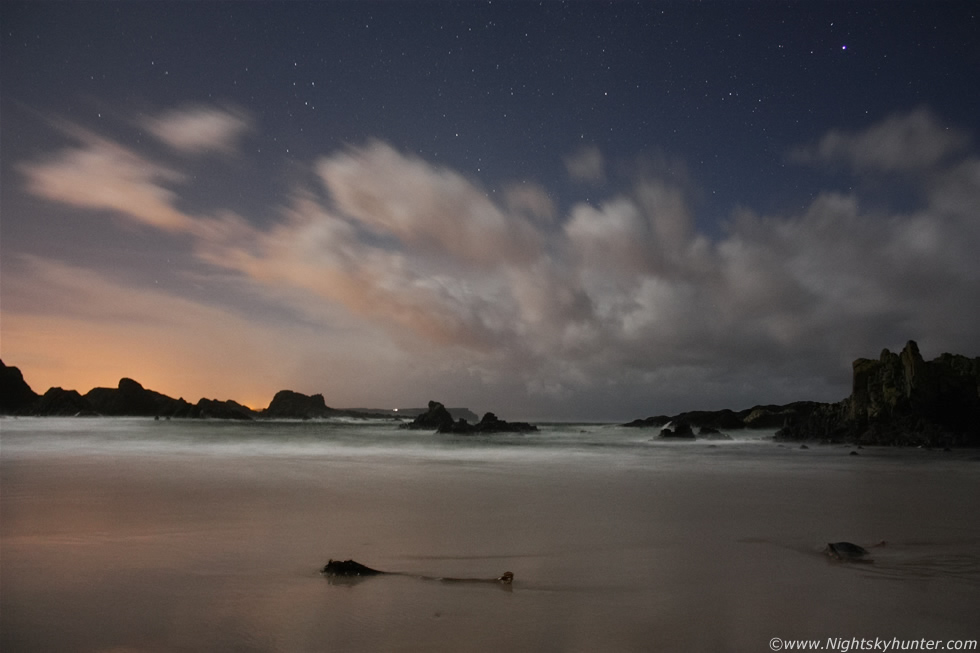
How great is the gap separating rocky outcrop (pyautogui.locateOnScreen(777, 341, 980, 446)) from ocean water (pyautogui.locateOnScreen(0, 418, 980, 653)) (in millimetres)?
26547

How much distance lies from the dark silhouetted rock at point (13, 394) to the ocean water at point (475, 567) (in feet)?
382

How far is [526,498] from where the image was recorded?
1269 cm

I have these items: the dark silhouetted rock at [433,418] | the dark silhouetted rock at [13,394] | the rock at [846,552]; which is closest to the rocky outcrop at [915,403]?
the rock at [846,552]

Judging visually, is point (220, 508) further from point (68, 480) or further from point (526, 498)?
point (68, 480)

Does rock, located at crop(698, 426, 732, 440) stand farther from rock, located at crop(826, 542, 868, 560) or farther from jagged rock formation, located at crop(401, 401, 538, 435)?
rock, located at crop(826, 542, 868, 560)

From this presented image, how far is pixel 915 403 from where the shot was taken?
37344 millimetres

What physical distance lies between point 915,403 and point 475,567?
4146 centimetres

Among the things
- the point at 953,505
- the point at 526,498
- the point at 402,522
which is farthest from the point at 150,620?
the point at 953,505

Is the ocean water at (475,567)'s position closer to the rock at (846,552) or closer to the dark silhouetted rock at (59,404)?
the rock at (846,552)

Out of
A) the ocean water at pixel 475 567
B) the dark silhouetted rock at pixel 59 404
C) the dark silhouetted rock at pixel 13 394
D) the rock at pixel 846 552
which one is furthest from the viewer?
the dark silhouetted rock at pixel 13 394

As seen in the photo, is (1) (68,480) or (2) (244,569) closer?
(2) (244,569)

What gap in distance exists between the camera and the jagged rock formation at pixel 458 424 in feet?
184

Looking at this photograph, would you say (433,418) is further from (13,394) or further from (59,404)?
(13,394)

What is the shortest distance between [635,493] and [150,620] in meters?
11.2
